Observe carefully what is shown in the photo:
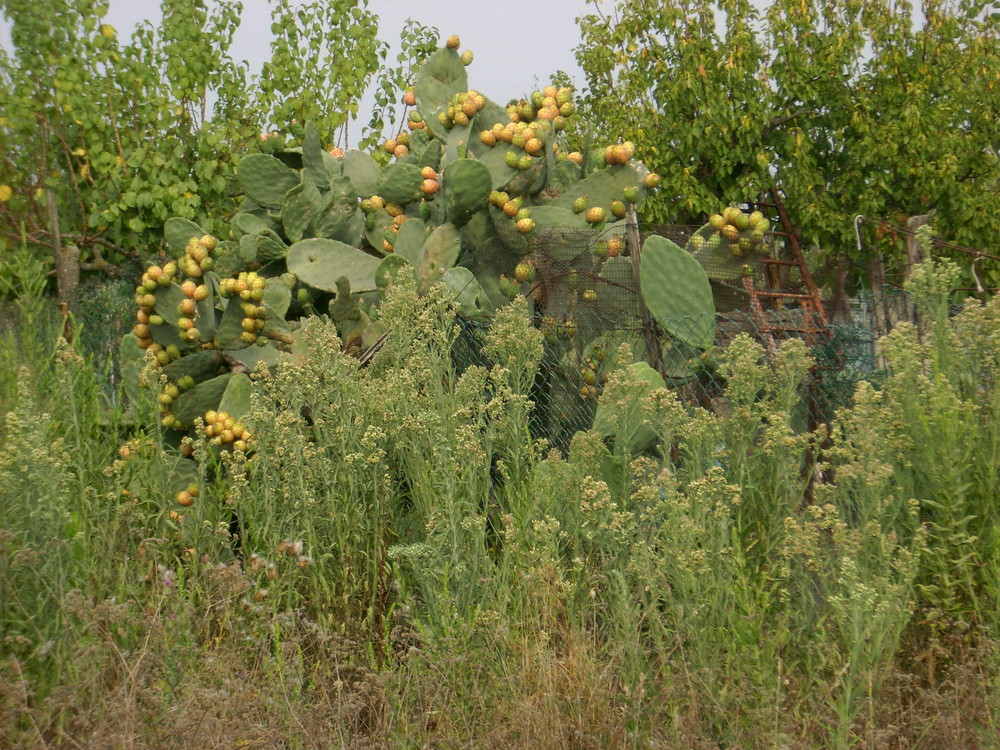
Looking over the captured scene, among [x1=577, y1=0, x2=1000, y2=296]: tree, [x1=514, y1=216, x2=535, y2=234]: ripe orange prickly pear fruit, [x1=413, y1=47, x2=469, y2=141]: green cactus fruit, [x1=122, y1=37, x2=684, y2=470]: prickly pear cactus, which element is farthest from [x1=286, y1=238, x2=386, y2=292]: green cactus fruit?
[x1=577, y1=0, x2=1000, y2=296]: tree

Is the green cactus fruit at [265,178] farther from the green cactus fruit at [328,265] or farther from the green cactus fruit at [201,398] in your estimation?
the green cactus fruit at [201,398]

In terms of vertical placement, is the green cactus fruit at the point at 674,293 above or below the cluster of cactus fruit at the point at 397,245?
below

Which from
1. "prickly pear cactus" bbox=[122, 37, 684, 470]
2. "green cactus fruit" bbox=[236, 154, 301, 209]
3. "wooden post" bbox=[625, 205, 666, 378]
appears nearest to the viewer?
"wooden post" bbox=[625, 205, 666, 378]

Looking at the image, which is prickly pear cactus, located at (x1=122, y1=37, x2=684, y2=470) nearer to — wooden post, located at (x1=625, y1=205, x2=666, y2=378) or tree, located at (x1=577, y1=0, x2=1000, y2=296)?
wooden post, located at (x1=625, y1=205, x2=666, y2=378)

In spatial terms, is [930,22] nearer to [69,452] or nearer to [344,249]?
[344,249]

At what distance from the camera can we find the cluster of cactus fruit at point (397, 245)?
17.2 feet

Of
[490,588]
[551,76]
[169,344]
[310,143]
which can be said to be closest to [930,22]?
[551,76]

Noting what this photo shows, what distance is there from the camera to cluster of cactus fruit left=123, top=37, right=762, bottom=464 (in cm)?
525

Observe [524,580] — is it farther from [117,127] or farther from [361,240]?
[117,127]

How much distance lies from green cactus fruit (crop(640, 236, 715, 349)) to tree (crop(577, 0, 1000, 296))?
7.45m

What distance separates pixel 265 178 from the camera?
621 cm

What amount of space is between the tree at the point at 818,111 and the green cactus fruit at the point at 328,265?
6877 millimetres

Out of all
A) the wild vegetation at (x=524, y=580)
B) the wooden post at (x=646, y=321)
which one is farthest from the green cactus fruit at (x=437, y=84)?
the wild vegetation at (x=524, y=580)

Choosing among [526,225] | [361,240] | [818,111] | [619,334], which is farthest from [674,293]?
[818,111]
